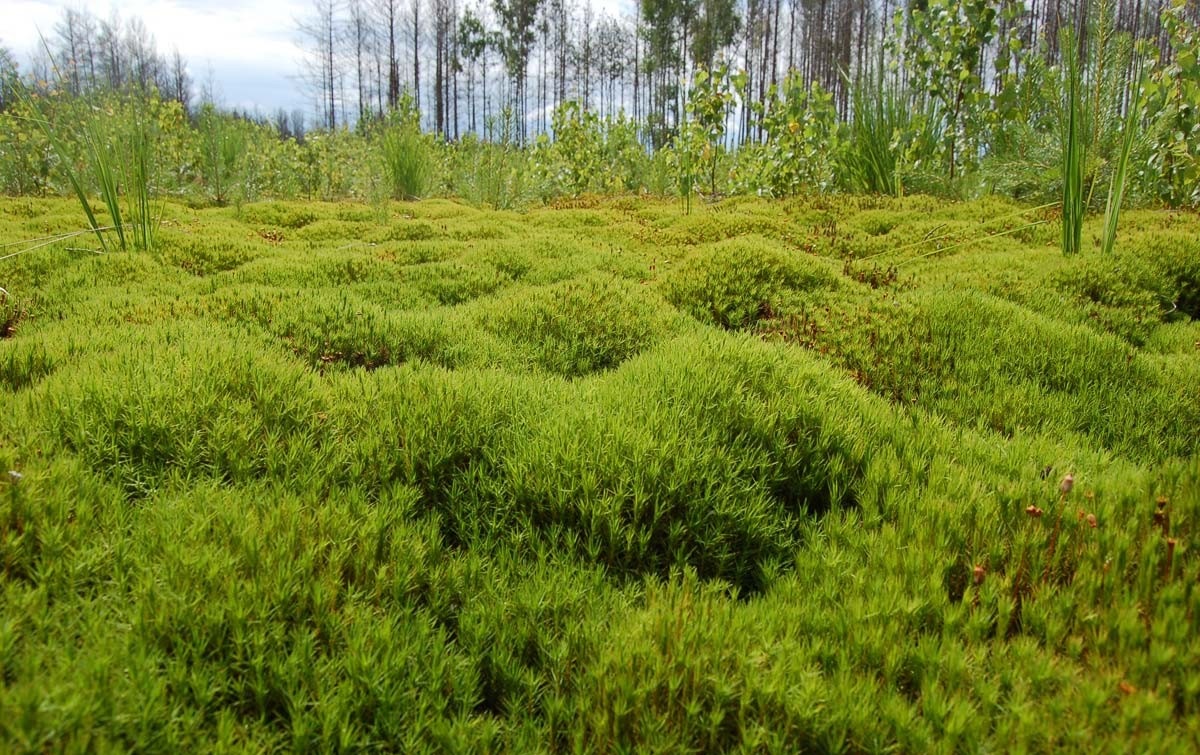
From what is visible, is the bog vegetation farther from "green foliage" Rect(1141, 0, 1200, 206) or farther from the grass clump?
"green foliage" Rect(1141, 0, 1200, 206)

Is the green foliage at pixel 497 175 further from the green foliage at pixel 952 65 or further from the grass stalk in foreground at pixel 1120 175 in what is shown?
the grass stalk in foreground at pixel 1120 175

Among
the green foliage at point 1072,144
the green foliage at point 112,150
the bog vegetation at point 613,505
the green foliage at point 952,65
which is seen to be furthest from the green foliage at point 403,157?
the green foliage at point 1072,144

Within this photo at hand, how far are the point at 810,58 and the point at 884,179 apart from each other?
45.7 metres

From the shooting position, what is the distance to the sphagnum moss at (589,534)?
1.53 metres

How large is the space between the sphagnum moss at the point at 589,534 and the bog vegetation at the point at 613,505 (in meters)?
0.01

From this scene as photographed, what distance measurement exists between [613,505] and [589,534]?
0.14 m

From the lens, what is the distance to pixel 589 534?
2.34 metres

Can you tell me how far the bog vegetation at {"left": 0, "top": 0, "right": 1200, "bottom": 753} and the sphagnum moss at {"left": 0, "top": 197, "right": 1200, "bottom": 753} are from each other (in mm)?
14

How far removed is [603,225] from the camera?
10086mm

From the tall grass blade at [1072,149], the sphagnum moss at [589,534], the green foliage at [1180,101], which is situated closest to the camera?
the sphagnum moss at [589,534]

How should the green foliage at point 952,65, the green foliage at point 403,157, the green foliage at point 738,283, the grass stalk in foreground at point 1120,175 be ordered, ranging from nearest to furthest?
the grass stalk in foreground at point 1120,175 < the green foliage at point 738,283 < the green foliage at point 952,65 < the green foliage at point 403,157

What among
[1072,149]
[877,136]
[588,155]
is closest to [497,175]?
[588,155]

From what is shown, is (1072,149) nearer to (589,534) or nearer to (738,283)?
(738,283)

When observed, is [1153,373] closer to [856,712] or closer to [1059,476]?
[1059,476]
